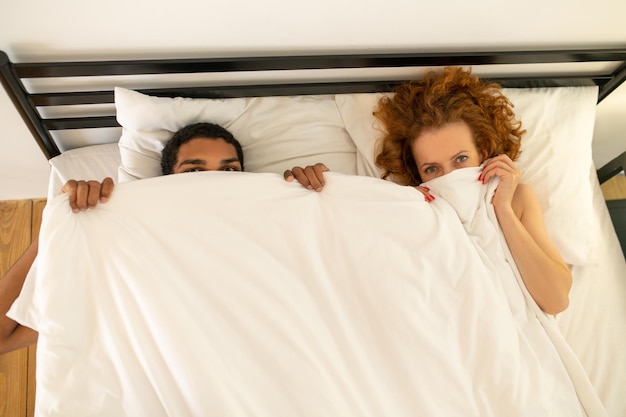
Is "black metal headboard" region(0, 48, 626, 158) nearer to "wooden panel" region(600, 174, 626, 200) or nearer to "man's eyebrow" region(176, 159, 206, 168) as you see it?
"man's eyebrow" region(176, 159, 206, 168)

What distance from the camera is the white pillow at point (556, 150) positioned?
4.65 feet

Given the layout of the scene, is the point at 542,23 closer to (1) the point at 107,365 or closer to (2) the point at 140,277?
(2) the point at 140,277

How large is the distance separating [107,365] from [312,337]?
16.5 inches

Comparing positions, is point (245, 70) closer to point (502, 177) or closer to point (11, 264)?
point (502, 177)

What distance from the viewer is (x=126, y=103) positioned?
1266 millimetres

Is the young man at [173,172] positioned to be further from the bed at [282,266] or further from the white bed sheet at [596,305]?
the white bed sheet at [596,305]

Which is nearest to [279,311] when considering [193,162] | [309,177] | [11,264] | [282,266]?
[282,266]

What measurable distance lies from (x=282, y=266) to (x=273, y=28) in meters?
0.69

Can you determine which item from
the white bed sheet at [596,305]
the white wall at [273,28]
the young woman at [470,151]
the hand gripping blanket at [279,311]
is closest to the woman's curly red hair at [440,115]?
the young woman at [470,151]

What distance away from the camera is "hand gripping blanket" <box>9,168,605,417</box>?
0.87 metres

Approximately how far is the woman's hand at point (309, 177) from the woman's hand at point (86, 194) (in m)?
0.44

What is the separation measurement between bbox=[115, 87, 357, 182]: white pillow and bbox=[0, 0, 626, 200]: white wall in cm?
15

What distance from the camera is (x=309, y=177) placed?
116cm

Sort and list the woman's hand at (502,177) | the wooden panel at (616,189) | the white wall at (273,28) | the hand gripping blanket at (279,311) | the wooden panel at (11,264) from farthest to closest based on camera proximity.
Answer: the wooden panel at (616,189) → the wooden panel at (11,264) → the woman's hand at (502,177) → the white wall at (273,28) → the hand gripping blanket at (279,311)
